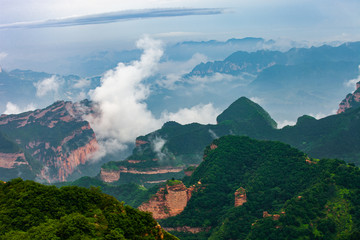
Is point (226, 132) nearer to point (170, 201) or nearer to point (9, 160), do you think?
point (9, 160)

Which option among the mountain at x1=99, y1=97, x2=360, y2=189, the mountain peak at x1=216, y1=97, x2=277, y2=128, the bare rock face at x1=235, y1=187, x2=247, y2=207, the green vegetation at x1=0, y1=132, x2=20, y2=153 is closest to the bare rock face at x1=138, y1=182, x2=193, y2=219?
the bare rock face at x1=235, y1=187, x2=247, y2=207

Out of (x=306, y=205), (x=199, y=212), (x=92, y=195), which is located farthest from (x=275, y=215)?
(x=92, y=195)

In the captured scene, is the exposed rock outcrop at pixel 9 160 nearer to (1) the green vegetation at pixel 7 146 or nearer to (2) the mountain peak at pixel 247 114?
(1) the green vegetation at pixel 7 146

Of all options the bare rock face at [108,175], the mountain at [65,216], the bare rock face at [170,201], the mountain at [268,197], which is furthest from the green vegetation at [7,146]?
the mountain at [65,216]

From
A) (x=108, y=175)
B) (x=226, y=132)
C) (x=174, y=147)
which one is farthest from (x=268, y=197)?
(x=226, y=132)

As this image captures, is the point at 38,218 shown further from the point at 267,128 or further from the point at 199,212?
the point at 267,128

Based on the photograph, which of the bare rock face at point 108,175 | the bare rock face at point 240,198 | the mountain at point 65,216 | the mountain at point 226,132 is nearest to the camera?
the mountain at point 65,216

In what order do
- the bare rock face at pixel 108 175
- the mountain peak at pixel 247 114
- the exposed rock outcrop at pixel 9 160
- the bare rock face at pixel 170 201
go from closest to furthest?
the bare rock face at pixel 170 201, the bare rock face at pixel 108 175, the mountain peak at pixel 247 114, the exposed rock outcrop at pixel 9 160

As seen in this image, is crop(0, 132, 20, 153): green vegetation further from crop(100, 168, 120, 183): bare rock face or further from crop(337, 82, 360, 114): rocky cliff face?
crop(337, 82, 360, 114): rocky cliff face
